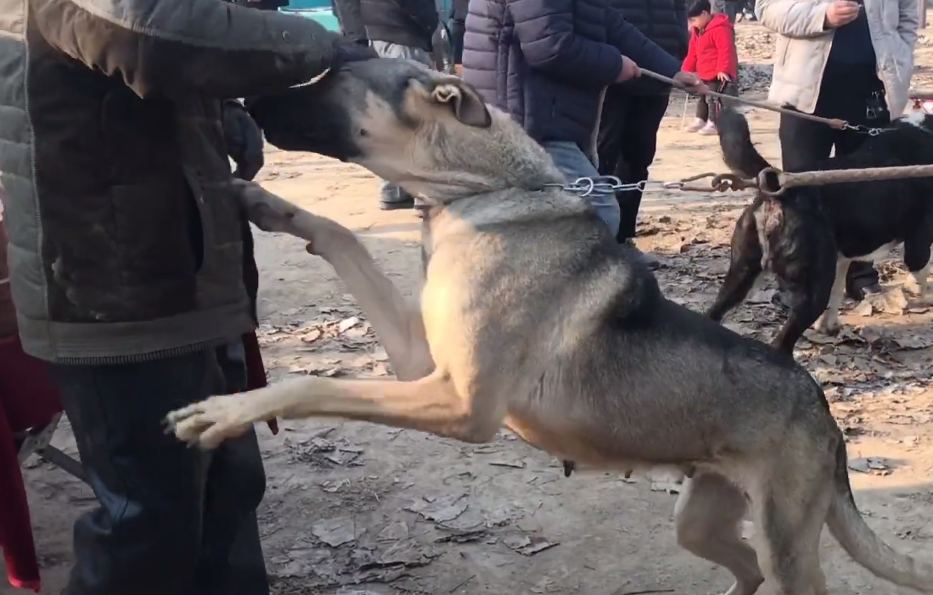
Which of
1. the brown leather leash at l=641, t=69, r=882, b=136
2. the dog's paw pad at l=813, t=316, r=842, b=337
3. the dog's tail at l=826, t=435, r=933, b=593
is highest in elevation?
the brown leather leash at l=641, t=69, r=882, b=136

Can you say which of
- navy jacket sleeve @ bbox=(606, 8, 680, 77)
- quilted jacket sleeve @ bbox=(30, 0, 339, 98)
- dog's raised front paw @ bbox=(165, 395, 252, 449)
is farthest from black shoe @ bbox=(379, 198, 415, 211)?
quilted jacket sleeve @ bbox=(30, 0, 339, 98)

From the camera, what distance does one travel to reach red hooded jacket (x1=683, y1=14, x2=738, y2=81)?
12.3 meters

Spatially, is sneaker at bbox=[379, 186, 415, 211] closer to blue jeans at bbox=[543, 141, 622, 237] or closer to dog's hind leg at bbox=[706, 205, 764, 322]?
blue jeans at bbox=[543, 141, 622, 237]

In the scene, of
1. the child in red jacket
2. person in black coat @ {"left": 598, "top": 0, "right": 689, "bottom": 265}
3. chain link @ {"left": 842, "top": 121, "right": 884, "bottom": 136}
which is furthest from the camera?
the child in red jacket

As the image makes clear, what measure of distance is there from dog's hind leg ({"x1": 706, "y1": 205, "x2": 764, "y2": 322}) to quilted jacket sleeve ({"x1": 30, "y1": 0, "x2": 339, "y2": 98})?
3573 mm

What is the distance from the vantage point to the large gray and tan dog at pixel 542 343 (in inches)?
108

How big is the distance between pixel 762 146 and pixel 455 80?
9554 mm

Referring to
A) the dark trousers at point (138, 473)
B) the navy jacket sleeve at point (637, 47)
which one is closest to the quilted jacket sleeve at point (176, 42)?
the dark trousers at point (138, 473)

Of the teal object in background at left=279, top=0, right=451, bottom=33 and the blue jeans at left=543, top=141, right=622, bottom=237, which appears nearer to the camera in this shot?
the blue jeans at left=543, top=141, right=622, bottom=237

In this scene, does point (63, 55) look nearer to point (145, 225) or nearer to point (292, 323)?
point (145, 225)

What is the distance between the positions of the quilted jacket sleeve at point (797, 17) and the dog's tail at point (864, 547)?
11.5 feet

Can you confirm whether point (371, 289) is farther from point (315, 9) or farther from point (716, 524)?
point (315, 9)

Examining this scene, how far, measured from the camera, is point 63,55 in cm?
223

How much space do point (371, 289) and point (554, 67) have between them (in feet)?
7.79
